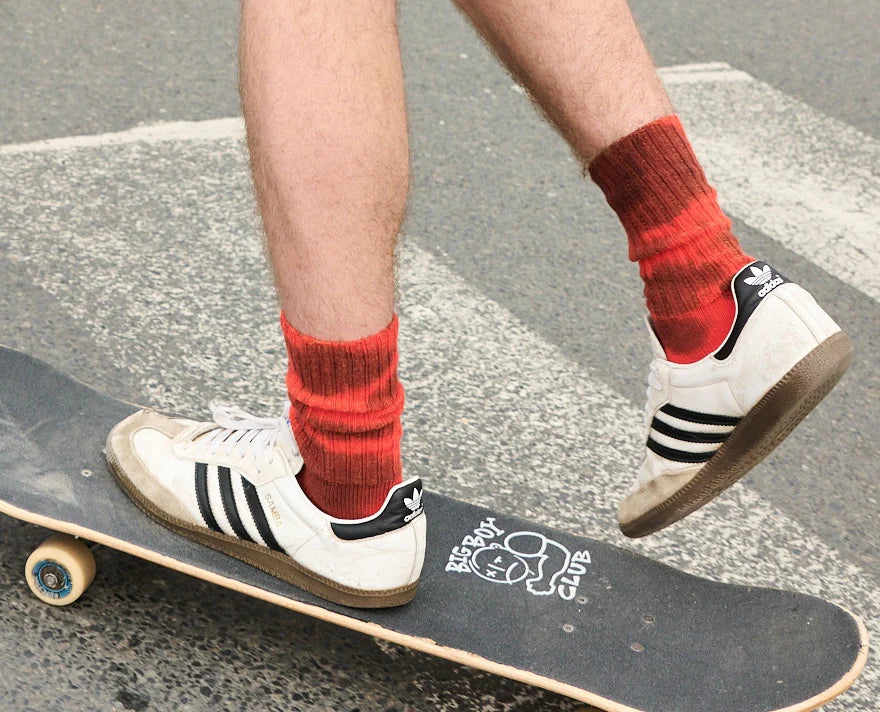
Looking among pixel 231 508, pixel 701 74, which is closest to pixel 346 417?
pixel 231 508

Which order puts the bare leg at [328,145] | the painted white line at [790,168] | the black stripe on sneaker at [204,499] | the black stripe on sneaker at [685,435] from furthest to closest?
the painted white line at [790,168] < the black stripe on sneaker at [204,499] < the black stripe on sneaker at [685,435] < the bare leg at [328,145]

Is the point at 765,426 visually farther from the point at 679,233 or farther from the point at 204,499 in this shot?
the point at 204,499

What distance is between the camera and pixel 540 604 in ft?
6.41

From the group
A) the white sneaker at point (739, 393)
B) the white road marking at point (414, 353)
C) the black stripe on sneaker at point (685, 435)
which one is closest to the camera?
the white sneaker at point (739, 393)

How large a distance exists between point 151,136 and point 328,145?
235 cm

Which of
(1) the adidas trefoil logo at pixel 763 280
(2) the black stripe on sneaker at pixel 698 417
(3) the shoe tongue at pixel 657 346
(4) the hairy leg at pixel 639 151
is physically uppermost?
(4) the hairy leg at pixel 639 151

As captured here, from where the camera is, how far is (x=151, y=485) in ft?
6.51

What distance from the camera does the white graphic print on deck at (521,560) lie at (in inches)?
78.9

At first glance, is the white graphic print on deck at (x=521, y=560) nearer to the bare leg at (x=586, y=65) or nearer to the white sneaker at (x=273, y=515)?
the white sneaker at (x=273, y=515)

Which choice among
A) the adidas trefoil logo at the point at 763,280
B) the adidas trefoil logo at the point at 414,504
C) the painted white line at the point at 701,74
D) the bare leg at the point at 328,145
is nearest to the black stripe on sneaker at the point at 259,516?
the adidas trefoil logo at the point at 414,504

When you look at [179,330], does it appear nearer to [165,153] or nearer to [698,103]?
[165,153]

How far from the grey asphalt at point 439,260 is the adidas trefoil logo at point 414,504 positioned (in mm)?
287

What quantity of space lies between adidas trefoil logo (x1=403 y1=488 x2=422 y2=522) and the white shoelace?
0.23m

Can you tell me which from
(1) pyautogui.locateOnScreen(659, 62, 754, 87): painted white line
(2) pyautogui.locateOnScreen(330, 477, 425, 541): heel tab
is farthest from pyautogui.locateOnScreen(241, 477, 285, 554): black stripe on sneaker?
(1) pyautogui.locateOnScreen(659, 62, 754, 87): painted white line
